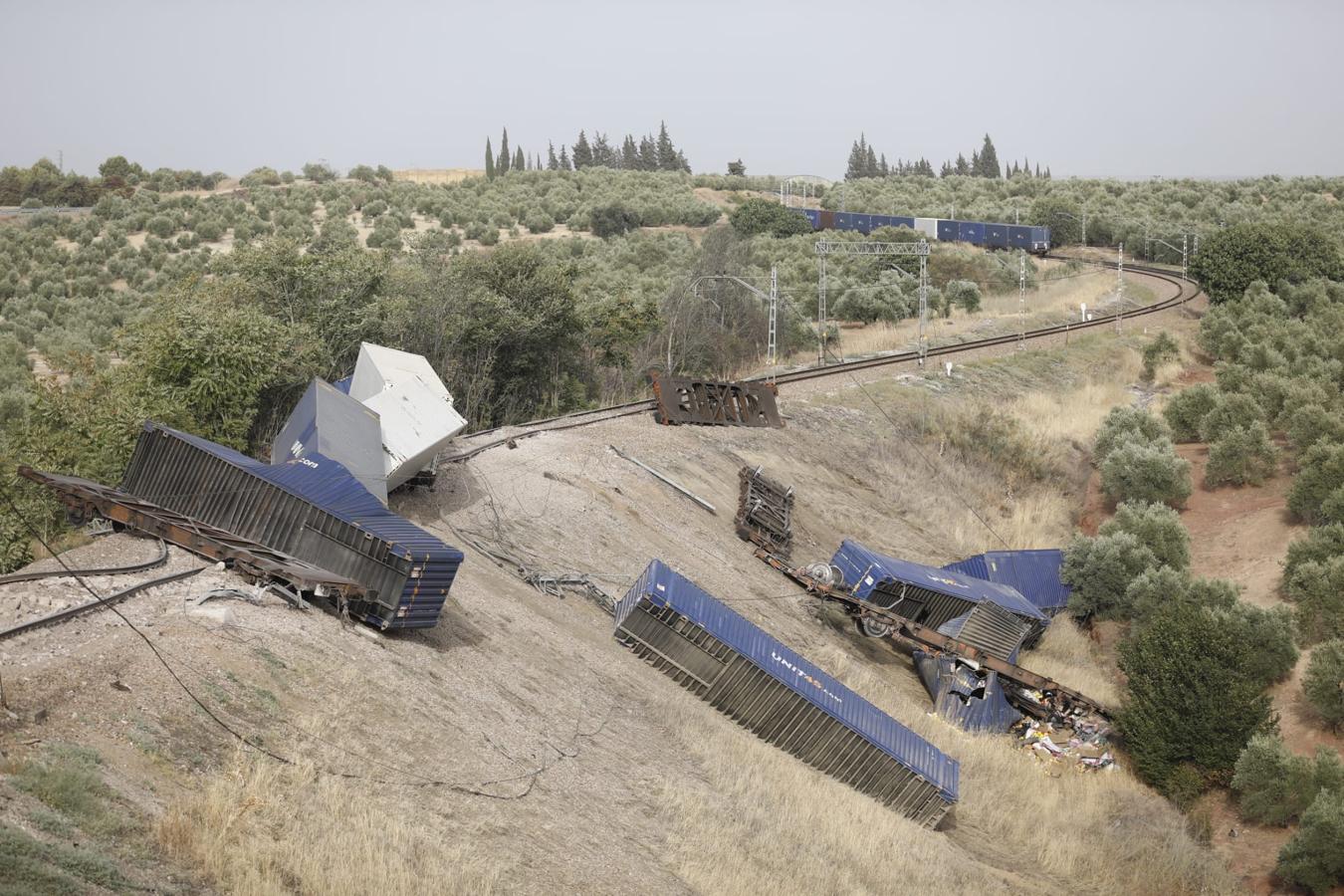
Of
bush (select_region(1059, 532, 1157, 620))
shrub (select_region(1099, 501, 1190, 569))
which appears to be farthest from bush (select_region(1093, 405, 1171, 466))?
bush (select_region(1059, 532, 1157, 620))

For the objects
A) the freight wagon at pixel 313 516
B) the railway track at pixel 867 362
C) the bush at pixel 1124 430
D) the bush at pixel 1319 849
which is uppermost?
the freight wagon at pixel 313 516

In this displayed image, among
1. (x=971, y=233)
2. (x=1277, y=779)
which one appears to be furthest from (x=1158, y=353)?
(x=1277, y=779)

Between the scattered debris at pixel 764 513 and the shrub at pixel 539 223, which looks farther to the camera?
the shrub at pixel 539 223

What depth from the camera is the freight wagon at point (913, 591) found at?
2861 centimetres

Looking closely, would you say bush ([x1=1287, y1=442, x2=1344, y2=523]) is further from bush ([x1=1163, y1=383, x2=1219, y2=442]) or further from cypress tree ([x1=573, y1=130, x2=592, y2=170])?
cypress tree ([x1=573, y1=130, x2=592, y2=170])

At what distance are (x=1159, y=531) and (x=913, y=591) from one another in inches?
408

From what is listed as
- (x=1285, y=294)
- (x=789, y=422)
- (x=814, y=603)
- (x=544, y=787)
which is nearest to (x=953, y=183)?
(x=1285, y=294)

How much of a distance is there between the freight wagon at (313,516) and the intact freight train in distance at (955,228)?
247 feet

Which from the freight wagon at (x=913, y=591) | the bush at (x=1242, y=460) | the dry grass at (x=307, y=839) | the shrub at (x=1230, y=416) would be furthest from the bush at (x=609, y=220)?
the dry grass at (x=307, y=839)

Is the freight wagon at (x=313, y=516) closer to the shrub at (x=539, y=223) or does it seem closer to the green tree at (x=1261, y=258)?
the green tree at (x=1261, y=258)

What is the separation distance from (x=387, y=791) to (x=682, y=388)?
2509 cm

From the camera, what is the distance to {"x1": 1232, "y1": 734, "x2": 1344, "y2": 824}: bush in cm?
2253

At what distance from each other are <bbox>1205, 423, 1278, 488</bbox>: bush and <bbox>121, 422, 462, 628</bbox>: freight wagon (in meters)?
31.1

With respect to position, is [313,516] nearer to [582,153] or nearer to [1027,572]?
[1027,572]
